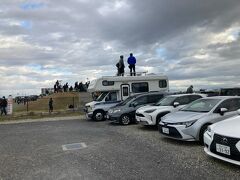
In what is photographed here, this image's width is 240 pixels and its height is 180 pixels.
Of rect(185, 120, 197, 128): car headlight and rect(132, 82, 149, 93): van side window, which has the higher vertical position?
rect(132, 82, 149, 93): van side window

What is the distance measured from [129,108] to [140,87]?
18.6 ft

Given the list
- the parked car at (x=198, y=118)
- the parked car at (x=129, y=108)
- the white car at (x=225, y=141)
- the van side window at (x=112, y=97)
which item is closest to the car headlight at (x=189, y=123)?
the parked car at (x=198, y=118)

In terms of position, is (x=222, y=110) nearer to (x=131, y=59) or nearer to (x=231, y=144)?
(x=231, y=144)

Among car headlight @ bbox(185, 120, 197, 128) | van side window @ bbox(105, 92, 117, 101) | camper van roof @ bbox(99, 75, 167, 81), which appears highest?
camper van roof @ bbox(99, 75, 167, 81)

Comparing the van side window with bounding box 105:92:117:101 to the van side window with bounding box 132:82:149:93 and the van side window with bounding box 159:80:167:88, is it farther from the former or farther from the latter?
the van side window with bounding box 159:80:167:88

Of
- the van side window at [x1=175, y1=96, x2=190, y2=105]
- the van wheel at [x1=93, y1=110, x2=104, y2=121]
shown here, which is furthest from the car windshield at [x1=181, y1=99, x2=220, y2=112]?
the van wheel at [x1=93, y1=110, x2=104, y2=121]

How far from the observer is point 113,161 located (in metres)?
7.91

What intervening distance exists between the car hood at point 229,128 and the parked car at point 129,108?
30.4 ft

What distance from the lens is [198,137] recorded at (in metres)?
9.61

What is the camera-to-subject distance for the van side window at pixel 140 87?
72.5ft

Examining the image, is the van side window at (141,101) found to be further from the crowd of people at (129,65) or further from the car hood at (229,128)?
the car hood at (229,128)

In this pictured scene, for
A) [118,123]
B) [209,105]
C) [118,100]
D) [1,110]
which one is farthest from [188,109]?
[1,110]

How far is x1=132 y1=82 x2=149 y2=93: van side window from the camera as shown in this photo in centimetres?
2209

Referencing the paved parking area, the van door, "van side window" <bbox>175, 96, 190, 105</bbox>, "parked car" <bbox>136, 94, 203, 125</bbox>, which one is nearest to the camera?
the paved parking area
